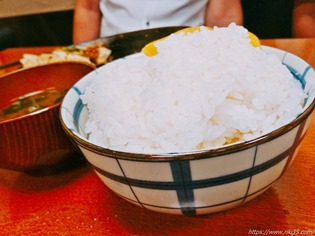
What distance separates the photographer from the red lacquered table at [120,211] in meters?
0.67

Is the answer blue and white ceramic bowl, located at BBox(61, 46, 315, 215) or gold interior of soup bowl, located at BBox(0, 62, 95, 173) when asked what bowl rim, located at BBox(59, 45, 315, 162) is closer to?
blue and white ceramic bowl, located at BBox(61, 46, 315, 215)

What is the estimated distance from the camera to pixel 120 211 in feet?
2.46

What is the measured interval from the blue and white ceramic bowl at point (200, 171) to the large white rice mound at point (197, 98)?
49mm

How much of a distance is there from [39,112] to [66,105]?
62 mm

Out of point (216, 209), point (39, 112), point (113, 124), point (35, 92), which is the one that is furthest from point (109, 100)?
point (35, 92)

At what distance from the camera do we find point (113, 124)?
26.6 inches

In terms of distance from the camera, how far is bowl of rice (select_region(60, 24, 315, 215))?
56 centimetres

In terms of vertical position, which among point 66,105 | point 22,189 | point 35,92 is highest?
point 66,105

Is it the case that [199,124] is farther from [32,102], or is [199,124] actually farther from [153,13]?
[153,13]

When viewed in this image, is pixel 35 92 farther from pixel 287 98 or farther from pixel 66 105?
pixel 287 98

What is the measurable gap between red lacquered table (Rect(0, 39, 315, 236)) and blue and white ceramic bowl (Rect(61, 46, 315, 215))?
0.22ft

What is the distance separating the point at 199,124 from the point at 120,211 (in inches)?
10.7

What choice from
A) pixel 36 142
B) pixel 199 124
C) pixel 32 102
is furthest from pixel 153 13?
pixel 199 124

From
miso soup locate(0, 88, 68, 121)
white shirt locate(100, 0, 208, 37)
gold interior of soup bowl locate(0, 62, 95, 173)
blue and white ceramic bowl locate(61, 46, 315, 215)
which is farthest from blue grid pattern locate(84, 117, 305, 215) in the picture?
white shirt locate(100, 0, 208, 37)
